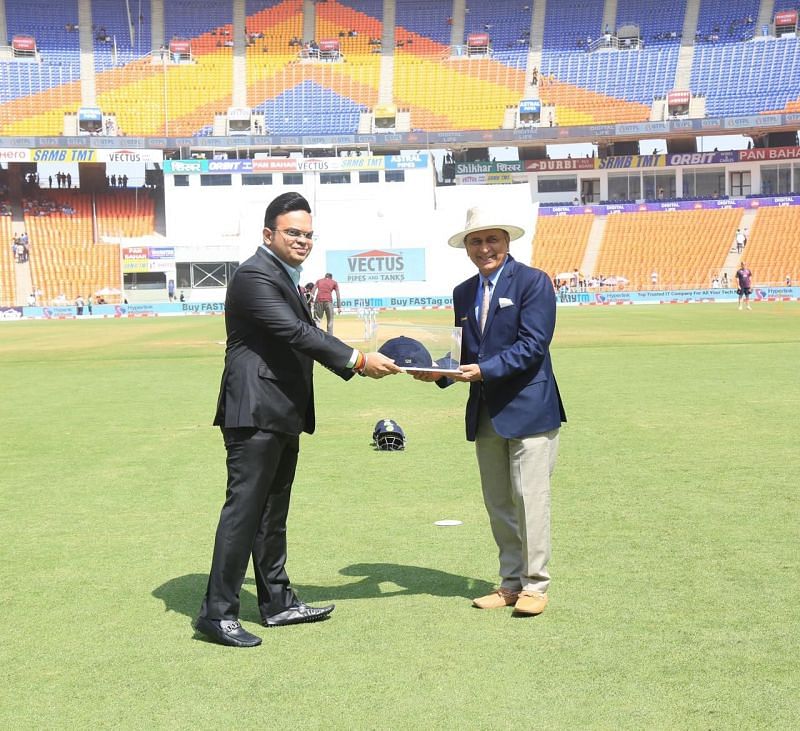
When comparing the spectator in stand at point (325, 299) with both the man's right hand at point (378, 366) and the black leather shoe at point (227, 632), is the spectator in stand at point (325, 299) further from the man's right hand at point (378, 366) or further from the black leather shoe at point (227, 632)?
the black leather shoe at point (227, 632)

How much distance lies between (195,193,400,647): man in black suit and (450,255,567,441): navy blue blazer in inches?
31.8

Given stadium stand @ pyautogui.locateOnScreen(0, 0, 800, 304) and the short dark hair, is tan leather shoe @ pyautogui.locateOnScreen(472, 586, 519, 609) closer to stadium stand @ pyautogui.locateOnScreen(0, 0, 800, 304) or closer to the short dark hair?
the short dark hair

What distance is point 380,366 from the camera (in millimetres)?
5625

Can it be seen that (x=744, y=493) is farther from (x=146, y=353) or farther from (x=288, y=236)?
(x=146, y=353)

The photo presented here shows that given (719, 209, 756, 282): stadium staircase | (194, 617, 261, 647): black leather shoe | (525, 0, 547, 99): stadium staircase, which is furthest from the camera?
Answer: (525, 0, 547, 99): stadium staircase

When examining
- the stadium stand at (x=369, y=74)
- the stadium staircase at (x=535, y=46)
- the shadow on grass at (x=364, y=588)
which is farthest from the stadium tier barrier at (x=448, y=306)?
the shadow on grass at (x=364, y=588)

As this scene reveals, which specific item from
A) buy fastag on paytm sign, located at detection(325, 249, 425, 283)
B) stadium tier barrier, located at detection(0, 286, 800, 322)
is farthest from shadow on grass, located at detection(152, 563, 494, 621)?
buy fastag on paytm sign, located at detection(325, 249, 425, 283)

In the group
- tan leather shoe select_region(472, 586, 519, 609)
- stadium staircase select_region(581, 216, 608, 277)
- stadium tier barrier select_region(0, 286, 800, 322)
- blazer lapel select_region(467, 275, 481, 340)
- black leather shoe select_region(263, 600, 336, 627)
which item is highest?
blazer lapel select_region(467, 275, 481, 340)

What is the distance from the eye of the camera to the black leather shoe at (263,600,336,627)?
548 centimetres

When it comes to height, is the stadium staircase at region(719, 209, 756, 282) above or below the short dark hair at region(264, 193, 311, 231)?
below

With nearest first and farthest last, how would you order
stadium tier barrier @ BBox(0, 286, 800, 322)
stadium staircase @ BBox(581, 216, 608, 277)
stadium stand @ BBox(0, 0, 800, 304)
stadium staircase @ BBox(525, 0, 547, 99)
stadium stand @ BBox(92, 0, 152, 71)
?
stadium tier barrier @ BBox(0, 286, 800, 322)
stadium staircase @ BBox(581, 216, 608, 277)
stadium stand @ BBox(0, 0, 800, 304)
stadium staircase @ BBox(525, 0, 547, 99)
stadium stand @ BBox(92, 0, 152, 71)

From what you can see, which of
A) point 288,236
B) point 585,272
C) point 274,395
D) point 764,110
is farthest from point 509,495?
point 764,110

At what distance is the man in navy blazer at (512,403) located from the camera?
5.63 meters

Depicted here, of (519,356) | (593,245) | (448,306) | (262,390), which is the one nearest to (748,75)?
(593,245)
